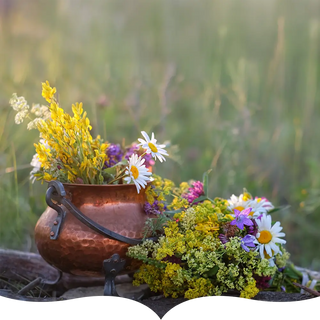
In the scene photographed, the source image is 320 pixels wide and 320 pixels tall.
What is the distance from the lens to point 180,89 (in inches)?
105

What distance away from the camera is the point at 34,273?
135cm

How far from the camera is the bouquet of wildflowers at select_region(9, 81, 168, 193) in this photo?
1.04 meters

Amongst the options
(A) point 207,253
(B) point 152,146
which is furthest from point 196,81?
(A) point 207,253

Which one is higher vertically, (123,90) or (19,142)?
(123,90)

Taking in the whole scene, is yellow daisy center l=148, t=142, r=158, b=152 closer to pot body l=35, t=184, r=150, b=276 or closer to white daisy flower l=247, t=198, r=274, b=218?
pot body l=35, t=184, r=150, b=276

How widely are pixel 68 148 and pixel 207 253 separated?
449 mm

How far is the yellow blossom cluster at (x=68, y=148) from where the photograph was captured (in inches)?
40.9

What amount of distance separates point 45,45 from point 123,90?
1.76 ft

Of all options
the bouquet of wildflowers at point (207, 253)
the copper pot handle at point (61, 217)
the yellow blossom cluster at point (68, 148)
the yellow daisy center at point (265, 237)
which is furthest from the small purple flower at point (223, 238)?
the yellow blossom cluster at point (68, 148)

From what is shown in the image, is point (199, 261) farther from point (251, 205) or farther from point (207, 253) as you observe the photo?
point (251, 205)

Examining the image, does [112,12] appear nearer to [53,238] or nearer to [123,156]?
[123,156]

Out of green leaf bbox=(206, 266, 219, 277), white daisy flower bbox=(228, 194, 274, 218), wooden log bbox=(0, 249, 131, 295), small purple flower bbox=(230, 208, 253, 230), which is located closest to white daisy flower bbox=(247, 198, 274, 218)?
white daisy flower bbox=(228, 194, 274, 218)

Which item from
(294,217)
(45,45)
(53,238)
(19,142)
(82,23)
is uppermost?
(82,23)

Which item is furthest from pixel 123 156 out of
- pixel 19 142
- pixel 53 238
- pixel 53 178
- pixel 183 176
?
pixel 183 176
